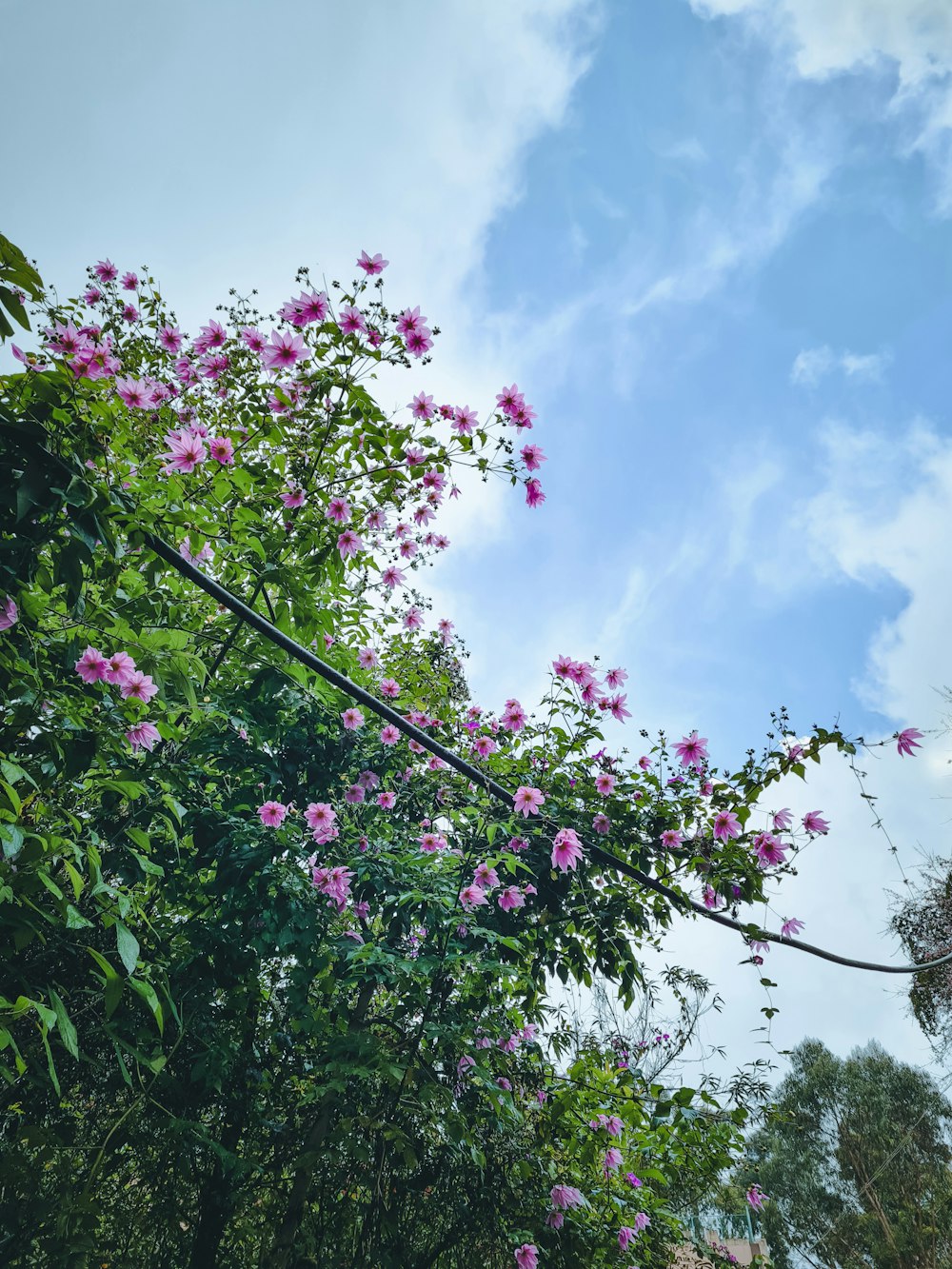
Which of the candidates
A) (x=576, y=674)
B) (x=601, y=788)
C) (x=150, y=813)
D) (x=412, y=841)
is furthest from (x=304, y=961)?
(x=576, y=674)

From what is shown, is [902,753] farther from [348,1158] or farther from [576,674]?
[348,1158]

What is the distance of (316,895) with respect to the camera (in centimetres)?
264

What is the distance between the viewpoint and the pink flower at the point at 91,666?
174cm

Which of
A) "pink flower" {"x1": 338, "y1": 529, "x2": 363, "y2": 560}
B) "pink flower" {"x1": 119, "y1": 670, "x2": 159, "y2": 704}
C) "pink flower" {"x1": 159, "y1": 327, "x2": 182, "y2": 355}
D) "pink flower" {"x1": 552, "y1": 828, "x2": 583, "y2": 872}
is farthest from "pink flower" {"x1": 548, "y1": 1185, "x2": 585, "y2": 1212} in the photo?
"pink flower" {"x1": 159, "y1": 327, "x2": 182, "y2": 355}

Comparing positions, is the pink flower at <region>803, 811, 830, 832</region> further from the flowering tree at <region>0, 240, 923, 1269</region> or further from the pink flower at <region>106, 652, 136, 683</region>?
the pink flower at <region>106, 652, 136, 683</region>

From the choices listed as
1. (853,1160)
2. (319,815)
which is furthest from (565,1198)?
(853,1160)

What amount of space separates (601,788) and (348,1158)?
5.53ft

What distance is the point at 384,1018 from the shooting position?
283cm

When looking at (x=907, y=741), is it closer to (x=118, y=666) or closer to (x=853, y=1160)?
(x=118, y=666)

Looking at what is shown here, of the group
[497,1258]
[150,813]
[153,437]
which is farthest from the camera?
[153,437]

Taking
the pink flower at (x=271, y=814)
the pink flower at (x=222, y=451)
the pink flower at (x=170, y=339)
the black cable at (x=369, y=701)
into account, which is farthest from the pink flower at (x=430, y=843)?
the pink flower at (x=170, y=339)

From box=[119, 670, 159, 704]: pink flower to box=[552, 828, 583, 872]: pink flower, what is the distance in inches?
53.4

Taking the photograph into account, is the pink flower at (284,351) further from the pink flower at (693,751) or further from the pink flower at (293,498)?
the pink flower at (693,751)

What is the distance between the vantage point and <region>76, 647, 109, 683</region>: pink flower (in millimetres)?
1739
